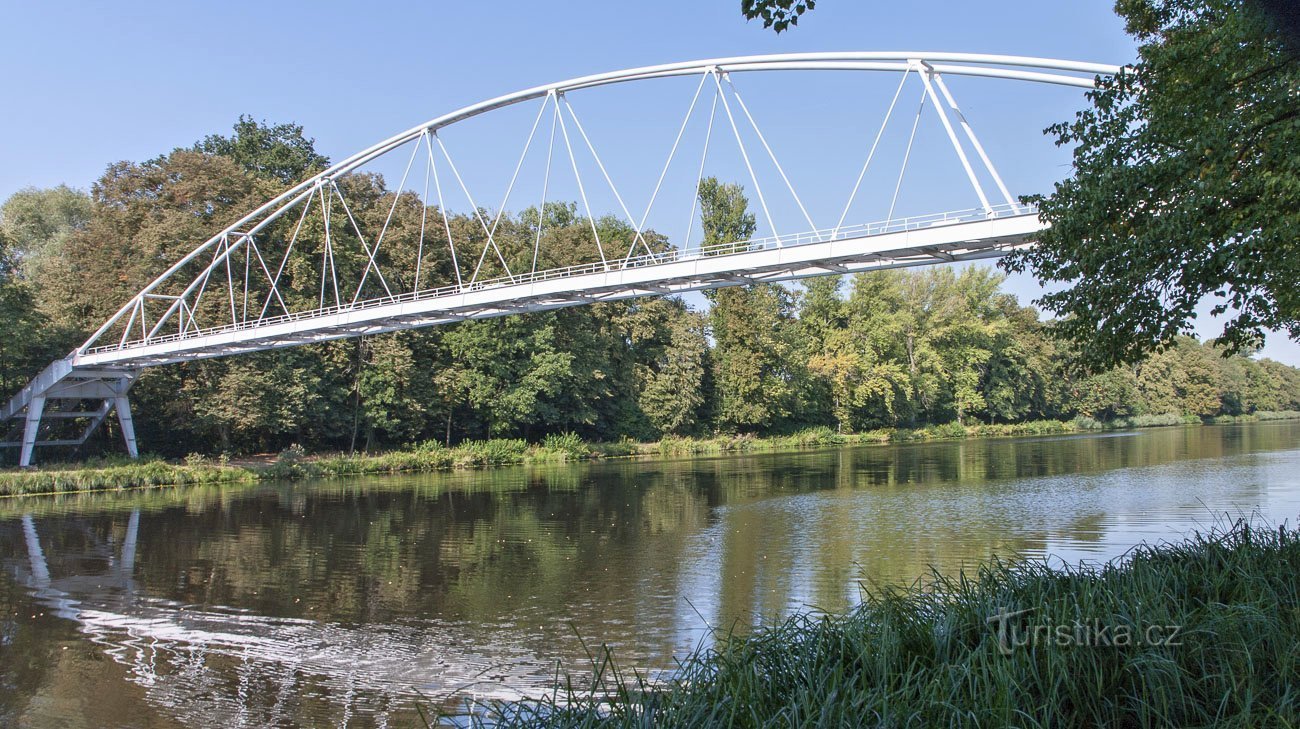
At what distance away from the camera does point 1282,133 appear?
7824 millimetres

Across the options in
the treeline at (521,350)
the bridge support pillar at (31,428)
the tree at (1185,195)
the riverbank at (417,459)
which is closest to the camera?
the tree at (1185,195)

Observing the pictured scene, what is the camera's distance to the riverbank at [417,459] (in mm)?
35375

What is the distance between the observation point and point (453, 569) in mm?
16391

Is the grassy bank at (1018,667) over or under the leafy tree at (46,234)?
under

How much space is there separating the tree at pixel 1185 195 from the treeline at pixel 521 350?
1868 cm

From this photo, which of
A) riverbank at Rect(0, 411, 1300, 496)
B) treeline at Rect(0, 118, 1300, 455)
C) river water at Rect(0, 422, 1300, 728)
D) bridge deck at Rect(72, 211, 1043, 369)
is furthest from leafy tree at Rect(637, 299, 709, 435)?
river water at Rect(0, 422, 1300, 728)

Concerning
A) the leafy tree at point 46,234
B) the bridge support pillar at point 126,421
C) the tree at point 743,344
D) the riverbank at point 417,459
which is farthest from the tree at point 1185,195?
the tree at point 743,344

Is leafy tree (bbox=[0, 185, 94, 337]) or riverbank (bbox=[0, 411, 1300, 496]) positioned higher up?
leafy tree (bbox=[0, 185, 94, 337])

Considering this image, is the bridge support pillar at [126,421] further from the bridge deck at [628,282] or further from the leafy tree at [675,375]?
the leafy tree at [675,375]

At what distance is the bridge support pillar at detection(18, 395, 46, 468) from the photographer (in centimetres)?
3894

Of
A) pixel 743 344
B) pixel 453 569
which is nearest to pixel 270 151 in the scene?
pixel 743 344

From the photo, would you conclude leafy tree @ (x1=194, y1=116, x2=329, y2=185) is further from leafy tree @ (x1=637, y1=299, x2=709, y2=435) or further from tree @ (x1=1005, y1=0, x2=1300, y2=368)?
tree @ (x1=1005, y1=0, x2=1300, y2=368)

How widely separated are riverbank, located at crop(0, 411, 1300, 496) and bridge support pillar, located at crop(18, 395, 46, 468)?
1497 mm

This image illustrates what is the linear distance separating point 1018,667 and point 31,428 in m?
44.7
